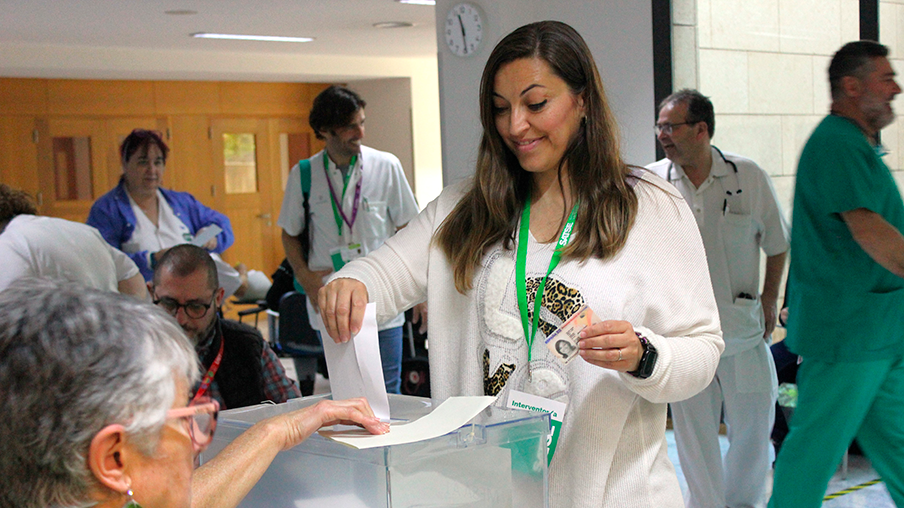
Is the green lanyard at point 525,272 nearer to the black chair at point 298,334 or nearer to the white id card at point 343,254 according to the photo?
the white id card at point 343,254

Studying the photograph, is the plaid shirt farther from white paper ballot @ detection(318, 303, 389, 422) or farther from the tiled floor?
the tiled floor

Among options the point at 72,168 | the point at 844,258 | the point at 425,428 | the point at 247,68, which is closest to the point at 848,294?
the point at 844,258

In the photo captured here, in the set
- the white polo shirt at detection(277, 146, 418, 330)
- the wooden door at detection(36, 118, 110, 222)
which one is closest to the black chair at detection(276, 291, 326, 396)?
the white polo shirt at detection(277, 146, 418, 330)

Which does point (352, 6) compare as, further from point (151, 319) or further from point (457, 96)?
point (151, 319)

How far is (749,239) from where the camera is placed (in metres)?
3.38

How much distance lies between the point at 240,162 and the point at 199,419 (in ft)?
31.2

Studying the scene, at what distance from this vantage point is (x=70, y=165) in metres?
9.02

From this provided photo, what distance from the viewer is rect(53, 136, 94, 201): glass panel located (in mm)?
8938

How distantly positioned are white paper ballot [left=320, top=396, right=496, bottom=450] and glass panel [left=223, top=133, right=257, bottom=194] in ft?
30.0

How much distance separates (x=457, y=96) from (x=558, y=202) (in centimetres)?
324

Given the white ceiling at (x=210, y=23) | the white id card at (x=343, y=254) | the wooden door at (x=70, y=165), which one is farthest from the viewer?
the wooden door at (x=70, y=165)

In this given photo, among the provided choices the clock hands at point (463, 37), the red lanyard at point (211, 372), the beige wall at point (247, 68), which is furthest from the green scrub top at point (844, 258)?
the beige wall at point (247, 68)

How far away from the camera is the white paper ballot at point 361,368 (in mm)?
1339

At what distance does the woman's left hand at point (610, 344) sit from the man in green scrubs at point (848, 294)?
149 centimetres
